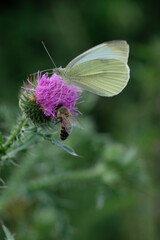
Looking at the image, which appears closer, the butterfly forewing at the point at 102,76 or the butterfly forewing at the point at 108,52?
the butterfly forewing at the point at 108,52

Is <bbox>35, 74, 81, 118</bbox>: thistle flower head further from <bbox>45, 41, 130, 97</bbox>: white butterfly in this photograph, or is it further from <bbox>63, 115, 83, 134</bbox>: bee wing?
<bbox>45, 41, 130, 97</bbox>: white butterfly

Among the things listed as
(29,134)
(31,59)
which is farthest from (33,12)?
(29,134)

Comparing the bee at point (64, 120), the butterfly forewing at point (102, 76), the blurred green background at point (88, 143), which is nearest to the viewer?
the bee at point (64, 120)

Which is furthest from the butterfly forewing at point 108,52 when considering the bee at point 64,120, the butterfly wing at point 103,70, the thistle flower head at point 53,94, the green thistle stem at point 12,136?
the green thistle stem at point 12,136

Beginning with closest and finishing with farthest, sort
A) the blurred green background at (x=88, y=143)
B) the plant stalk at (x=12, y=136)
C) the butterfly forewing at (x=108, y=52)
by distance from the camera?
the plant stalk at (x=12, y=136), the butterfly forewing at (x=108, y=52), the blurred green background at (x=88, y=143)

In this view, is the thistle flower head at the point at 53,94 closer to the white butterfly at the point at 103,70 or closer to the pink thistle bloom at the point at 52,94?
the pink thistle bloom at the point at 52,94

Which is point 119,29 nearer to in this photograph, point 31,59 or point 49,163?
point 31,59
